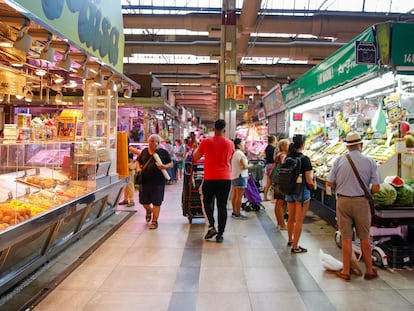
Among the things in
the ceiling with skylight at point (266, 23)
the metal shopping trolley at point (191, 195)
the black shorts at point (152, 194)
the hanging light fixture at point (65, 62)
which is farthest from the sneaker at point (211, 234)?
the ceiling with skylight at point (266, 23)

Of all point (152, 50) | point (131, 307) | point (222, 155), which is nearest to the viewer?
point (131, 307)

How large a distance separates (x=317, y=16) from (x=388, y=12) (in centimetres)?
180

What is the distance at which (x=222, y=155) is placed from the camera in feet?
17.5

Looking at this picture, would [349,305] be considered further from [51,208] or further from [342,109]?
[342,109]

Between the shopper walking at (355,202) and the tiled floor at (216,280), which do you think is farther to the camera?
the shopper walking at (355,202)

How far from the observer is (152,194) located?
620 centimetres

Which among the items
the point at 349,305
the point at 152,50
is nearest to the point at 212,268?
the point at 349,305

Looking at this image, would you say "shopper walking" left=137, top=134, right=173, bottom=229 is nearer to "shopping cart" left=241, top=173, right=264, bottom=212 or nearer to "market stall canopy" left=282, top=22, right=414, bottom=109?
"shopping cart" left=241, top=173, right=264, bottom=212

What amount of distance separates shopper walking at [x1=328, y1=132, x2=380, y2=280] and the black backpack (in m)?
0.74

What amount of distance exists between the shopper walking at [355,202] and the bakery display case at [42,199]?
311cm

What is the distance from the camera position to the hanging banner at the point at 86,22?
353 cm

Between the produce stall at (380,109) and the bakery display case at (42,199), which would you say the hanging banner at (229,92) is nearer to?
the produce stall at (380,109)

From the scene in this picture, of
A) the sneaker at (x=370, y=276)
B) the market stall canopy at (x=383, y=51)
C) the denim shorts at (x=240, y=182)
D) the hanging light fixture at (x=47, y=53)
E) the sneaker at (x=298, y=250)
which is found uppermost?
the market stall canopy at (x=383, y=51)

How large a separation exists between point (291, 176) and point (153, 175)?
8.04ft
